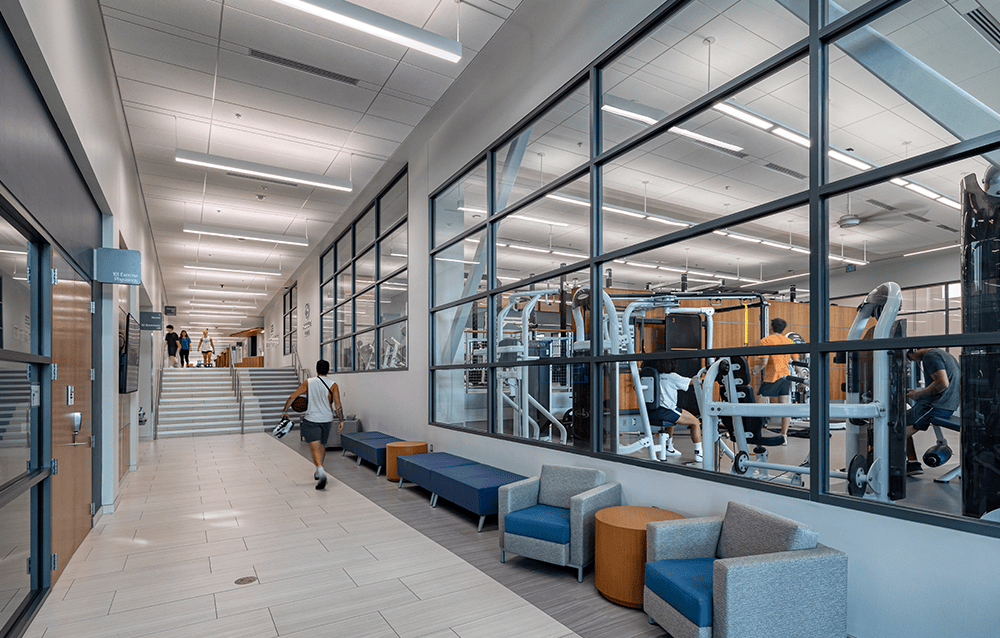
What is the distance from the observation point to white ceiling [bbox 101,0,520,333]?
505 centimetres

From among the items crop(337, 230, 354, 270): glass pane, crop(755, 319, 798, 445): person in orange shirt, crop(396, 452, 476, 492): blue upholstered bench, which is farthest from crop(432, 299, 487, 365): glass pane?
crop(337, 230, 354, 270): glass pane

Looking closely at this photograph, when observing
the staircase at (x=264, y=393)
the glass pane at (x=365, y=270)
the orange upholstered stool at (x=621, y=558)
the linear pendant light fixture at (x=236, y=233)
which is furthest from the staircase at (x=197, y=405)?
the orange upholstered stool at (x=621, y=558)

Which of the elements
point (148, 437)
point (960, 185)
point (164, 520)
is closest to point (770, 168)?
point (960, 185)

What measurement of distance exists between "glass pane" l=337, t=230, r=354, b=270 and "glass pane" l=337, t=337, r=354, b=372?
1.70m

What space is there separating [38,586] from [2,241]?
2235 millimetres

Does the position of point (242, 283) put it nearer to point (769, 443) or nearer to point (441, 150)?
point (441, 150)

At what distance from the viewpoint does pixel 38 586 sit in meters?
3.51

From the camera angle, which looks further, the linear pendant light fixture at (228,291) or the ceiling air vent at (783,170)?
the linear pendant light fixture at (228,291)

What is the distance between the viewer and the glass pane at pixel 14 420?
2777mm

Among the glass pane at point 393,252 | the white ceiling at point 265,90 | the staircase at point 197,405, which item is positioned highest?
the white ceiling at point 265,90

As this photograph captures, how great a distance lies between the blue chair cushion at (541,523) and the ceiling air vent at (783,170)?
8.64ft

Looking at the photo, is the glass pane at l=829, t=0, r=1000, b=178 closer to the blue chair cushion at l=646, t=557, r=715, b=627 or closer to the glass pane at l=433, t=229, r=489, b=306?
the blue chair cushion at l=646, t=557, r=715, b=627

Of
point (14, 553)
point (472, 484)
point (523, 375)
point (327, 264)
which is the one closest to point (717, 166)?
point (523, 375)

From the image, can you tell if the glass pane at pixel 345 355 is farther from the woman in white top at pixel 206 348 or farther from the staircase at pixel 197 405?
the woman in white top at pixel 206 348
